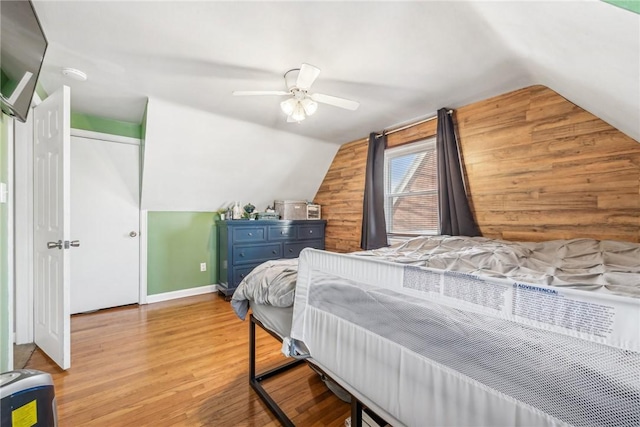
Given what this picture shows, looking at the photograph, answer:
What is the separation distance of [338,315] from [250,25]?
5.47 ft

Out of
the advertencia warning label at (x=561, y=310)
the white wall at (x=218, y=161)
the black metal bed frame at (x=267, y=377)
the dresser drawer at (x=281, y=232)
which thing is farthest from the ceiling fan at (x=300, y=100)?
the dresser drawer at (x=281, y=232)

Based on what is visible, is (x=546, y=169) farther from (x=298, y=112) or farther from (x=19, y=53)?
(x=19, y=53)

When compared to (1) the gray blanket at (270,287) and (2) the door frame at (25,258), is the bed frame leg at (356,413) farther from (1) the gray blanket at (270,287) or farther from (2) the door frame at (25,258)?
(2) the door frame at (25,258)

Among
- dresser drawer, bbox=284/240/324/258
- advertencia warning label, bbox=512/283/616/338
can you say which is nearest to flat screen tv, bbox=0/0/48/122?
advertencia warning label, bbox=512/283/616/338

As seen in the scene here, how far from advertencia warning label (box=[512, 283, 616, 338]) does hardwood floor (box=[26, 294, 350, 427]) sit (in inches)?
51.4

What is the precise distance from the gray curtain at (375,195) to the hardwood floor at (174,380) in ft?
5.79

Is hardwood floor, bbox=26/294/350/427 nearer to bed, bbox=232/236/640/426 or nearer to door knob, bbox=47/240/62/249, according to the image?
bed, bbox=232/236/640/426

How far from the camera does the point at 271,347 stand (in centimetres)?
224

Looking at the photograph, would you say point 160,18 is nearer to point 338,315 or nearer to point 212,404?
point 338,315

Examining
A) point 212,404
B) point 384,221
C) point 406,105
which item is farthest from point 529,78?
point 212,404

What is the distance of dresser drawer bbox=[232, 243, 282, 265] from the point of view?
3.56 metres

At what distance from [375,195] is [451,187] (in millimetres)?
995

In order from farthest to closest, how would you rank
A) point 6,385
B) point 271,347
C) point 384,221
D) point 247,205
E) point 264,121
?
point 247,205 → point 384,221 → point 264,121 → point 271,347 → point 6,385

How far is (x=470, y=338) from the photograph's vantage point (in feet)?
2.26
